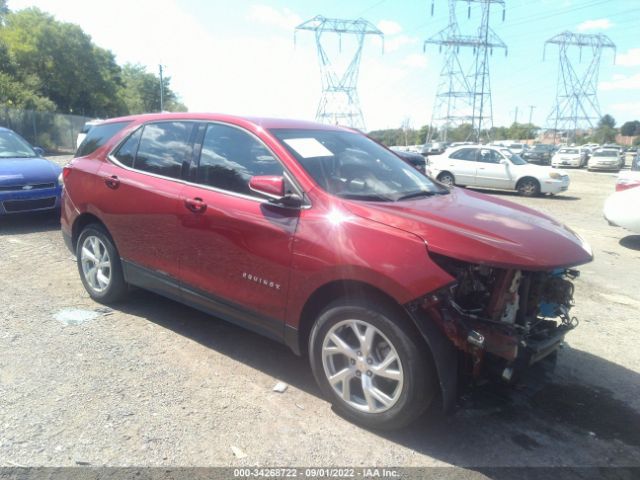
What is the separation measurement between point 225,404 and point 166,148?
→ 2140mm

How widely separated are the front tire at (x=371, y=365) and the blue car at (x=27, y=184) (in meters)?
6.00

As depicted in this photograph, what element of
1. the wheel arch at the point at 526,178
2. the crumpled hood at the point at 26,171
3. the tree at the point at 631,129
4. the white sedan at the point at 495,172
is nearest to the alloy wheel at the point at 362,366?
the crumpled hood at the point at 26,171

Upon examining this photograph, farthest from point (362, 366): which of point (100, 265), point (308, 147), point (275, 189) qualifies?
point (100, 265)

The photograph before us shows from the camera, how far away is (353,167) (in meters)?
3.72

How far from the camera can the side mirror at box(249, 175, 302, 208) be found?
10.4 feet

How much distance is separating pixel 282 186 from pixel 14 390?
2.20 metres

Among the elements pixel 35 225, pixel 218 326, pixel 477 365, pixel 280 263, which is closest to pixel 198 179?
pixel 280 263

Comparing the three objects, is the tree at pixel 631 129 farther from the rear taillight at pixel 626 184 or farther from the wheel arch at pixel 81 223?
the wheel arch at pixel 81 223

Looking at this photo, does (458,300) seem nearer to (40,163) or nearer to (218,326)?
(218,326)

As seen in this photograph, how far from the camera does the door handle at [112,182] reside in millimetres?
4465

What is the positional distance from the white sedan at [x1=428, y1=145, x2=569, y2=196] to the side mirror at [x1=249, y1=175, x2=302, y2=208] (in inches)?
552

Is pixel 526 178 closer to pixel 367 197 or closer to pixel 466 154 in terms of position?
pixel 466 154

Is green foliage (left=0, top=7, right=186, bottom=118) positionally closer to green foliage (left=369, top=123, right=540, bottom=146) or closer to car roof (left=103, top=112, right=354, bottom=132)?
green foliage (left=369, top=123, right=540, bottom=146)

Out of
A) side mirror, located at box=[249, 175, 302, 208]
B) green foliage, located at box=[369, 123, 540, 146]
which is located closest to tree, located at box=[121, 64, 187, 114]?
green foliage, located at box=[369, 123, 540, 146]
